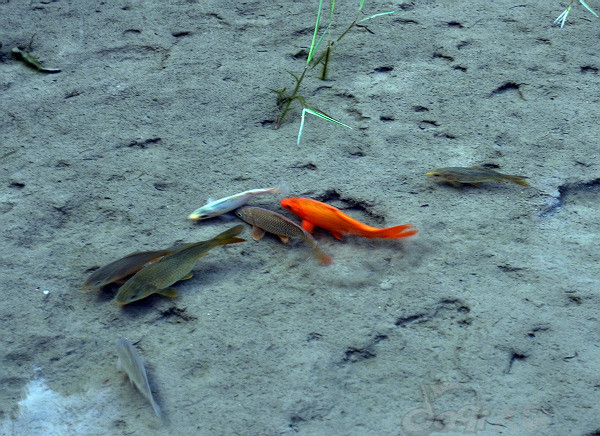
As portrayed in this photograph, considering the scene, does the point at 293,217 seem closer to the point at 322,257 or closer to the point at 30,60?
the point at 322,257

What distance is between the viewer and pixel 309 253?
3021 millimetres

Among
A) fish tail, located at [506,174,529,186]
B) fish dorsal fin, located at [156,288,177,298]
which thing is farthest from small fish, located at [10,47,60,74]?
fish tail, located at [506,174,529,186]

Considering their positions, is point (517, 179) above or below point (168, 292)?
above

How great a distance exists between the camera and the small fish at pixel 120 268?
2.80m

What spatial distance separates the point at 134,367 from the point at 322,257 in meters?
0.96

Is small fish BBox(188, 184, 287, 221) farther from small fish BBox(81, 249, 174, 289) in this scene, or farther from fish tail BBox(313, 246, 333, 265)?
fish tail BBox(313, 246, 333, 265)

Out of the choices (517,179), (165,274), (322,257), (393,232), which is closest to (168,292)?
(165,274)

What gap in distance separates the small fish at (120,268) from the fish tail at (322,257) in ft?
2.14

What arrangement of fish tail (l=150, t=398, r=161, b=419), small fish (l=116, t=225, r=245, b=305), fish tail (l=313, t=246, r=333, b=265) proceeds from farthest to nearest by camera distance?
1. fish tail (l=313, t=246, r=333, b=265)
2. small fish (l=116, t=225, r=245, b=305)
3. fish tail (l=150, t=398, r=161, b=419)

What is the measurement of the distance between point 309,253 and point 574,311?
1113 mm

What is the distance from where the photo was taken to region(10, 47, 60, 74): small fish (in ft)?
13.7

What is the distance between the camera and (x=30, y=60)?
13.8 feet

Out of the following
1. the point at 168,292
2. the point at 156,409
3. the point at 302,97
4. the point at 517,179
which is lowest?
the point at 156,409

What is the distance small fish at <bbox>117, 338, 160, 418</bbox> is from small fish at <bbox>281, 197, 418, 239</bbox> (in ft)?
3.20
